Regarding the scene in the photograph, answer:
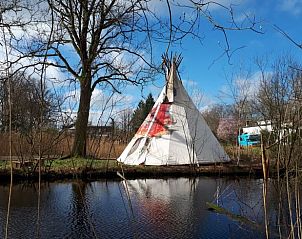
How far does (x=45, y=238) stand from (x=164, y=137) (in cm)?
686

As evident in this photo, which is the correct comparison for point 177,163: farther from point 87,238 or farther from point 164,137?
point 87,238

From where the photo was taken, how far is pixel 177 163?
32.4 ft

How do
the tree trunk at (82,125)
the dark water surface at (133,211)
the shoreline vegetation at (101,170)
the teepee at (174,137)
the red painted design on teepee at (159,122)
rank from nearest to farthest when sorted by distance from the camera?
the dark water surface at (133,211)
the shoreline vegetation at (101,170)
the teepee at (174,137)
the red painted design on teepee at (159,122)
the tree trunk at (82,125)

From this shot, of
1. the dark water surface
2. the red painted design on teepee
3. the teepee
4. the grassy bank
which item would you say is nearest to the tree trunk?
the grassy bank

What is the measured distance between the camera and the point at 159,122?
10523mm

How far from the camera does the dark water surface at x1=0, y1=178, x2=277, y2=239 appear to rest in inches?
147

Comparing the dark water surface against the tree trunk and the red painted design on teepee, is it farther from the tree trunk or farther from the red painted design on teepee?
the tree trunk

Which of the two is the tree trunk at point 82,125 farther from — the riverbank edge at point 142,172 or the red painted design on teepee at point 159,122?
the riverbank edge at point 142,172

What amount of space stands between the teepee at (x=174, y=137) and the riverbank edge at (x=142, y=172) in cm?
48

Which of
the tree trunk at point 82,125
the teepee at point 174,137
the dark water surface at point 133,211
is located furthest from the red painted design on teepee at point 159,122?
the dark water surface at point 133,211

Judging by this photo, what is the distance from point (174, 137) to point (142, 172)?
179 centimetres

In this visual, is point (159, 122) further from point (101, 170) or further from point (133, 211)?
point (133, 211)

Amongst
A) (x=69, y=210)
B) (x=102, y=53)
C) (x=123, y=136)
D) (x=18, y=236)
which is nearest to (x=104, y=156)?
(x=123, y=136)

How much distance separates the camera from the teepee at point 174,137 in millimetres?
9984
